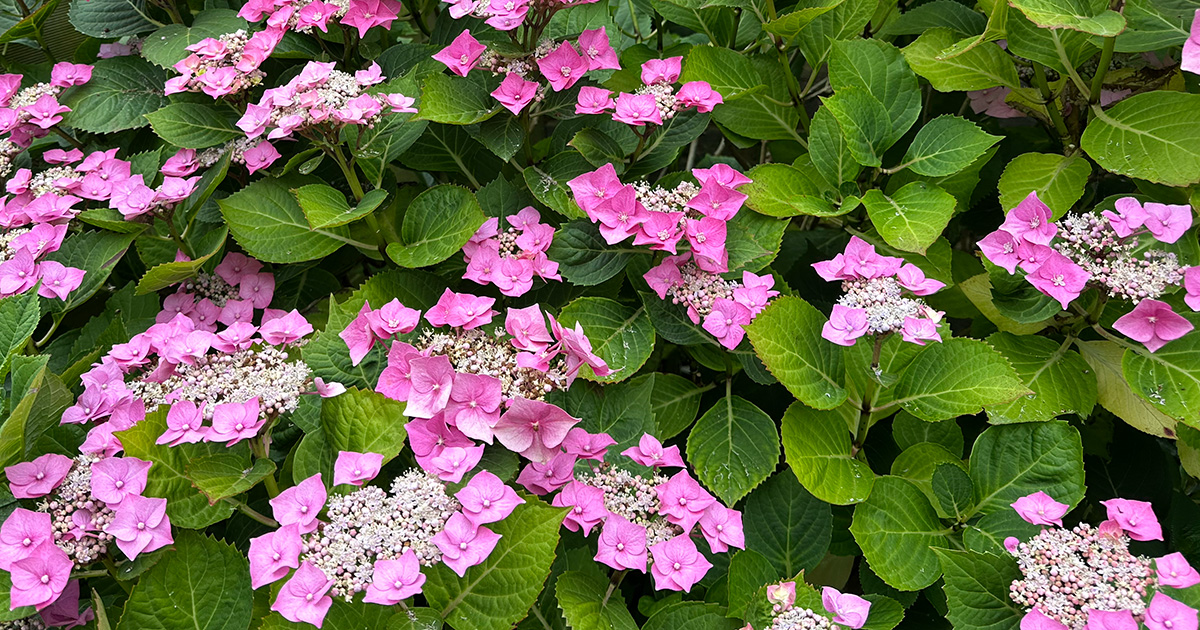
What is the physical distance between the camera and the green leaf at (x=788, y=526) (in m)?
1.04

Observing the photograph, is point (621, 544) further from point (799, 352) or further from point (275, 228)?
point (275, 228)

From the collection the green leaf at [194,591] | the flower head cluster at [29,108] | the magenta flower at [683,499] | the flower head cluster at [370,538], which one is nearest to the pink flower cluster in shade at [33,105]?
the flower head cluster at [29,108]

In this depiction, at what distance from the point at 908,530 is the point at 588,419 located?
40 cm

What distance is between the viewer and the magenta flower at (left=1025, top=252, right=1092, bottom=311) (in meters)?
0.99

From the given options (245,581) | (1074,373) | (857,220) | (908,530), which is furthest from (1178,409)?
(245,581)

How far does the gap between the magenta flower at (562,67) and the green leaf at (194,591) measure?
2.24 ft

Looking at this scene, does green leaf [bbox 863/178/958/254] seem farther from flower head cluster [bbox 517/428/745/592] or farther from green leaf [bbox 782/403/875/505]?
flower head cluster [bbox 517/428/745/592]

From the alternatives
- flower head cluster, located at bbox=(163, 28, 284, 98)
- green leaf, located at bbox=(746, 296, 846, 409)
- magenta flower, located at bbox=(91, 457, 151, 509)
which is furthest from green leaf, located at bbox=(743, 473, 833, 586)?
flower head cluster, located at bbox=(163, 28, 284, 98)

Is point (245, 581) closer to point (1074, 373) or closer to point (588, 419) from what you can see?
point (588, 419)

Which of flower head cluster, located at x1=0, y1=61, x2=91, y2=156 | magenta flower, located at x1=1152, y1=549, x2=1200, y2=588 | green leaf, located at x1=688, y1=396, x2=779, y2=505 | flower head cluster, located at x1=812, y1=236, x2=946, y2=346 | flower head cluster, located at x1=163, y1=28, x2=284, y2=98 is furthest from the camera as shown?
flower head cluster, located at x1=0, y1=61, x2=91, y2=156

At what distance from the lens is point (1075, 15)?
109 cm

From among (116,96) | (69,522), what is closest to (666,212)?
(69,522)

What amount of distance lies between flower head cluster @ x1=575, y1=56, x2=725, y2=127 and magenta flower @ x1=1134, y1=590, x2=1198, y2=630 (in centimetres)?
75

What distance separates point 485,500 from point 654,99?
23.9 inches
